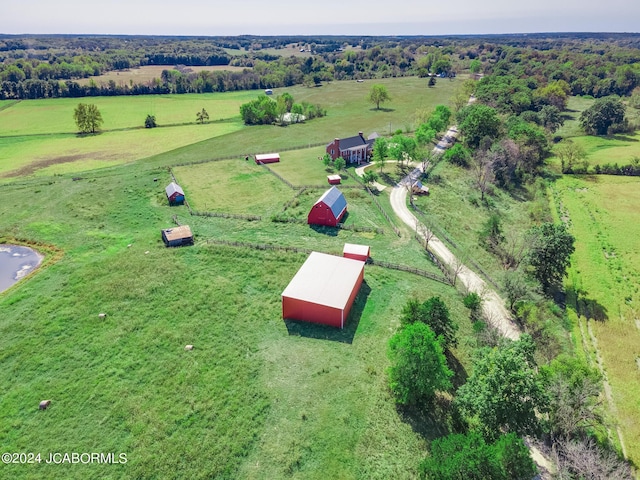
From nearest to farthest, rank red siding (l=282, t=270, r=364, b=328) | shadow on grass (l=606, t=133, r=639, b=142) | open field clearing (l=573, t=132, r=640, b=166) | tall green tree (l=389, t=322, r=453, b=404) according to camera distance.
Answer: tall green tree (l=389, t=322, r=453, b=404), red siding (l=282, t=270, r=364, b=328), open field clearing (l=573, t=132, r=640, b=166), shadow on grass (l=606, t=133, r=639, b=142)

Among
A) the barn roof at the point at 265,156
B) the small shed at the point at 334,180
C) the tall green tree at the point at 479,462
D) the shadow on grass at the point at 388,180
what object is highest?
the tall green tree at the point at 479,462

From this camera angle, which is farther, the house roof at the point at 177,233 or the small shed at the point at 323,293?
the house roof at the point at 177,233

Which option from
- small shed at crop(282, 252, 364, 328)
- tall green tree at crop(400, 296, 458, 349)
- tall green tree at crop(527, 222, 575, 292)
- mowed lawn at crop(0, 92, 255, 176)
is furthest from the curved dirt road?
mowed lawn at crop(0, 92, 255, 176)

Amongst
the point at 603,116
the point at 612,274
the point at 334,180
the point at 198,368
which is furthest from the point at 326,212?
the point at 603,116

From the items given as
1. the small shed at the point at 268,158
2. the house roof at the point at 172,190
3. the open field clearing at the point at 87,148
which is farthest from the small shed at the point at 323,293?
the open field clearing at the point at 87,148

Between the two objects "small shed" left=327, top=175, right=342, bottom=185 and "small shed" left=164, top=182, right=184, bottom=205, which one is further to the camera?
"small shed" left=327, top=175, right=342, bottom=185

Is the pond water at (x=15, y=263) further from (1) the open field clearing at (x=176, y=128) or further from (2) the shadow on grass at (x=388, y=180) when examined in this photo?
(2) the shadow on grass at (x=388, y=180)

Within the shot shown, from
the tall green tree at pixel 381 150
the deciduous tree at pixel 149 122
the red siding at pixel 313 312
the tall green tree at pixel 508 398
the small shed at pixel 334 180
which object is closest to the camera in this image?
the tall green tree at pixel 508 398

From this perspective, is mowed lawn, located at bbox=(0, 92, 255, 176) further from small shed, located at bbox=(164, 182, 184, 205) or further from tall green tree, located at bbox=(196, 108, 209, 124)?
small shed, located at bbox=(164, 182, 184, 205)
